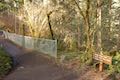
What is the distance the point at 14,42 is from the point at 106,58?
1713 cm

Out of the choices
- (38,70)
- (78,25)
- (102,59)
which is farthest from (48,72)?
(78,25)

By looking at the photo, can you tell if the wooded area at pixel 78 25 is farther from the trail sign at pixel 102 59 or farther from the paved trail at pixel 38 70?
the paved trail at pixel 38 70

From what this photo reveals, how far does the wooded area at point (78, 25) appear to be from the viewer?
15.4 m

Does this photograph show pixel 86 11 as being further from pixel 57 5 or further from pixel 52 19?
pixel 52 19

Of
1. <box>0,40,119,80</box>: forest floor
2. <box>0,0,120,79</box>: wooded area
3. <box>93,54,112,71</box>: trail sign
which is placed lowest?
<box>0,40,119,80</box>: forest floor

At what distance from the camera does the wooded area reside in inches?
605

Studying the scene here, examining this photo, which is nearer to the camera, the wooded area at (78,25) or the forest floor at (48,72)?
the forest floor at (48,72)

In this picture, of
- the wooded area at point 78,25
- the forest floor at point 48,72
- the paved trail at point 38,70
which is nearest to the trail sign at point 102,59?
the wooded area at point 78,25

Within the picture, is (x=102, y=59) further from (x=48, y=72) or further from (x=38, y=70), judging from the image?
(x=38, y=70)

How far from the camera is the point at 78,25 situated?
2166 centimetres

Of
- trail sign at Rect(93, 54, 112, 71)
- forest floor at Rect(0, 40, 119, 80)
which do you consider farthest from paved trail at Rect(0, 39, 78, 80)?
trail sign at Rect(93, 54, 112, 71)

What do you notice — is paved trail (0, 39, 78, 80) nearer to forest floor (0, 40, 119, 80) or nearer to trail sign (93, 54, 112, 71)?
forest floor (0, 40, 119, 80)

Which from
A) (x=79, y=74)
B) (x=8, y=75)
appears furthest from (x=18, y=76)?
(x=79, y=74)

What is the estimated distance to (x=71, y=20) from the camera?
22.2 metres
